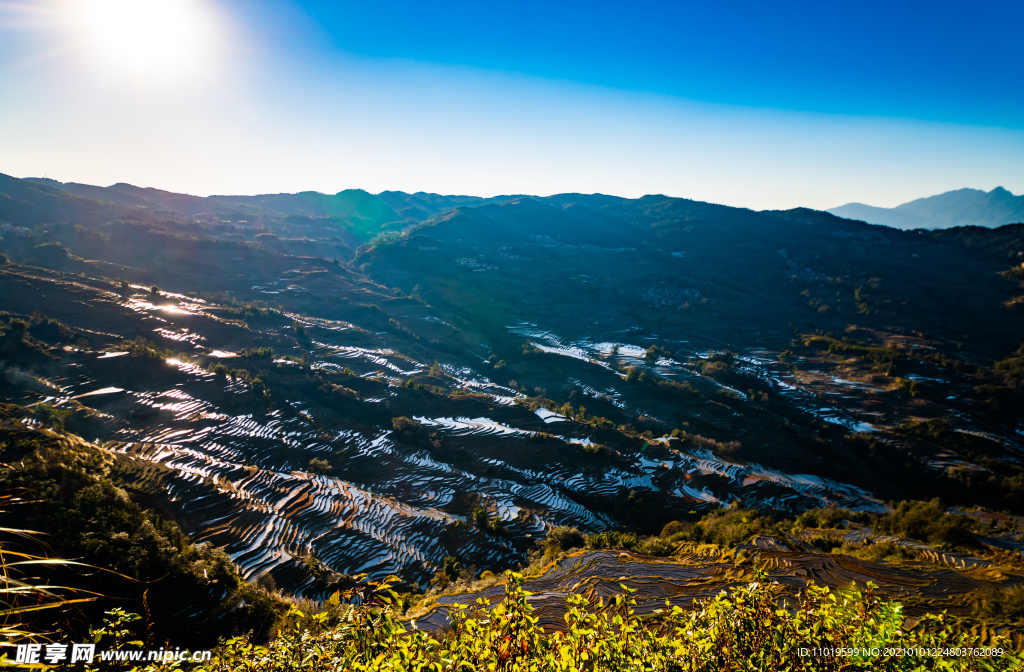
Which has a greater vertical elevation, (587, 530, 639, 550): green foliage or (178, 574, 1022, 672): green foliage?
(178, 574, 1022, 672): green foliage

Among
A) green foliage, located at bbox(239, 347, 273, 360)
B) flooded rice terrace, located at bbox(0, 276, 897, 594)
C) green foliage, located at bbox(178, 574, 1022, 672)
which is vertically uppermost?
green foliage, located at bbox(178, 574, 1022, 672)

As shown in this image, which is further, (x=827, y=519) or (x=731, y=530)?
(x=827, y=519)

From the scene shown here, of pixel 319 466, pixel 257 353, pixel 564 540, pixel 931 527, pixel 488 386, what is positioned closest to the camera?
pixel 931 527

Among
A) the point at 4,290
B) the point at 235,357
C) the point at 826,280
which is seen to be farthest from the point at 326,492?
the point at 826,280

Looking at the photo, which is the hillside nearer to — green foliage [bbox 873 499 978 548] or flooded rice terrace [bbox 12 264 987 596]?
flooded rice terrace [bbox 12 264 987 596]

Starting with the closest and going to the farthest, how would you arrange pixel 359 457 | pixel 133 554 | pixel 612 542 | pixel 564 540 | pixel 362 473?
pixel 133 554 < pixel 612 542 < pixel 564 540 < pixel 362 473 < pixel 359 457

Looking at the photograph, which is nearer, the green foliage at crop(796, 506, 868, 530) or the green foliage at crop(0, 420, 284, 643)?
the green foliage at crop(0, 420, 284, 643)

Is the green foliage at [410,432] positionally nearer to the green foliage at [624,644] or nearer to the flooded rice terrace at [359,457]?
the flooded rice terrace at [359,457]

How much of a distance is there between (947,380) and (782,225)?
102 metres

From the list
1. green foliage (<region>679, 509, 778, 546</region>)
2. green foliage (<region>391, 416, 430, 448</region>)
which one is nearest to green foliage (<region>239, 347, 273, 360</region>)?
green foliage (<region>391, 416, 430, 448</region>)

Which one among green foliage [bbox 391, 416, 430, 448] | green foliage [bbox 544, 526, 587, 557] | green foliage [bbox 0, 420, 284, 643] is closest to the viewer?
green foliage [bbox 0, 420, 284, 643]

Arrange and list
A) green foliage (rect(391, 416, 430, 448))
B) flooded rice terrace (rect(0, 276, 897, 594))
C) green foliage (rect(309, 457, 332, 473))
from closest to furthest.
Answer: flooded rice terrace (rect(0, 276, 897, 594)) < green foliage (rect(309, 457, 332, 473)) < green foliage (rect(391, 416, 430, 448))

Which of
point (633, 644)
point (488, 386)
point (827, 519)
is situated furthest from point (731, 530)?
point (488, 386)

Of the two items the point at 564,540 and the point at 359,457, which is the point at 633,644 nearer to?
the point at 564,540
